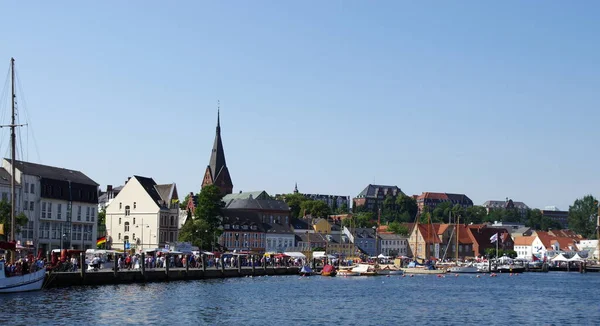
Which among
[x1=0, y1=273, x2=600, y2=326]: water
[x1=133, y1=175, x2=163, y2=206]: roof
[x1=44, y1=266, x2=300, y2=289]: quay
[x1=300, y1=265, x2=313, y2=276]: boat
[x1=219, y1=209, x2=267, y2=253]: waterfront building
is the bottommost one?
[x1=0, y1=273, x2=600, y2=326]: water

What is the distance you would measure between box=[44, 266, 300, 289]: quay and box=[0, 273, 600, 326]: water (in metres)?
1.76

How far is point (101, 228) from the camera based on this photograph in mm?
144000

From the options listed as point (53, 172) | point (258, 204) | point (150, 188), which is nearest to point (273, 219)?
point (258, 204)

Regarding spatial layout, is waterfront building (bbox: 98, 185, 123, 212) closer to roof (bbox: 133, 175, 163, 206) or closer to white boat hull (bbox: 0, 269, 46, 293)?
roof (bbox: 133, 175, 163, 206)

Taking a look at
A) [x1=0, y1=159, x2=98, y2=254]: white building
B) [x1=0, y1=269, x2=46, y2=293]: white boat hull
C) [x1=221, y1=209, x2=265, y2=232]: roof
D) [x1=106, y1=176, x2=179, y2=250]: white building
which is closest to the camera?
[x1=0, y1=269, x2=46, y2=293]: white boat hull

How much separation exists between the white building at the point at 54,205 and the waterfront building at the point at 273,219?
211 feet

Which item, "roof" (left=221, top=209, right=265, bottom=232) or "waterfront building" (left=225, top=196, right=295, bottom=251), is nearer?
"roof" (left=221, top=209, right=265, bottom=232)

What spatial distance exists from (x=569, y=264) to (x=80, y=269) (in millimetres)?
118526

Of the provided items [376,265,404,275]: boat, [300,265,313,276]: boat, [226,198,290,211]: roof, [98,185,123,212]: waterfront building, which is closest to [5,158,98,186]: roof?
[300,265,313,276]: boat

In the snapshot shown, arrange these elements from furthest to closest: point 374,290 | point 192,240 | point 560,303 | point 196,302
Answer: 1. point 192,240
2. point 374,290
3. point 560,303
4. point 196,302

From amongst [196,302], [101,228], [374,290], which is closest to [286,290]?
[374,290]

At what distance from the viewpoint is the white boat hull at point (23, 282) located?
60.5m

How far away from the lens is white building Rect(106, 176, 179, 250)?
126062 mm

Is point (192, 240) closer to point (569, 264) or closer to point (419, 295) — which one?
point (419, 295)
